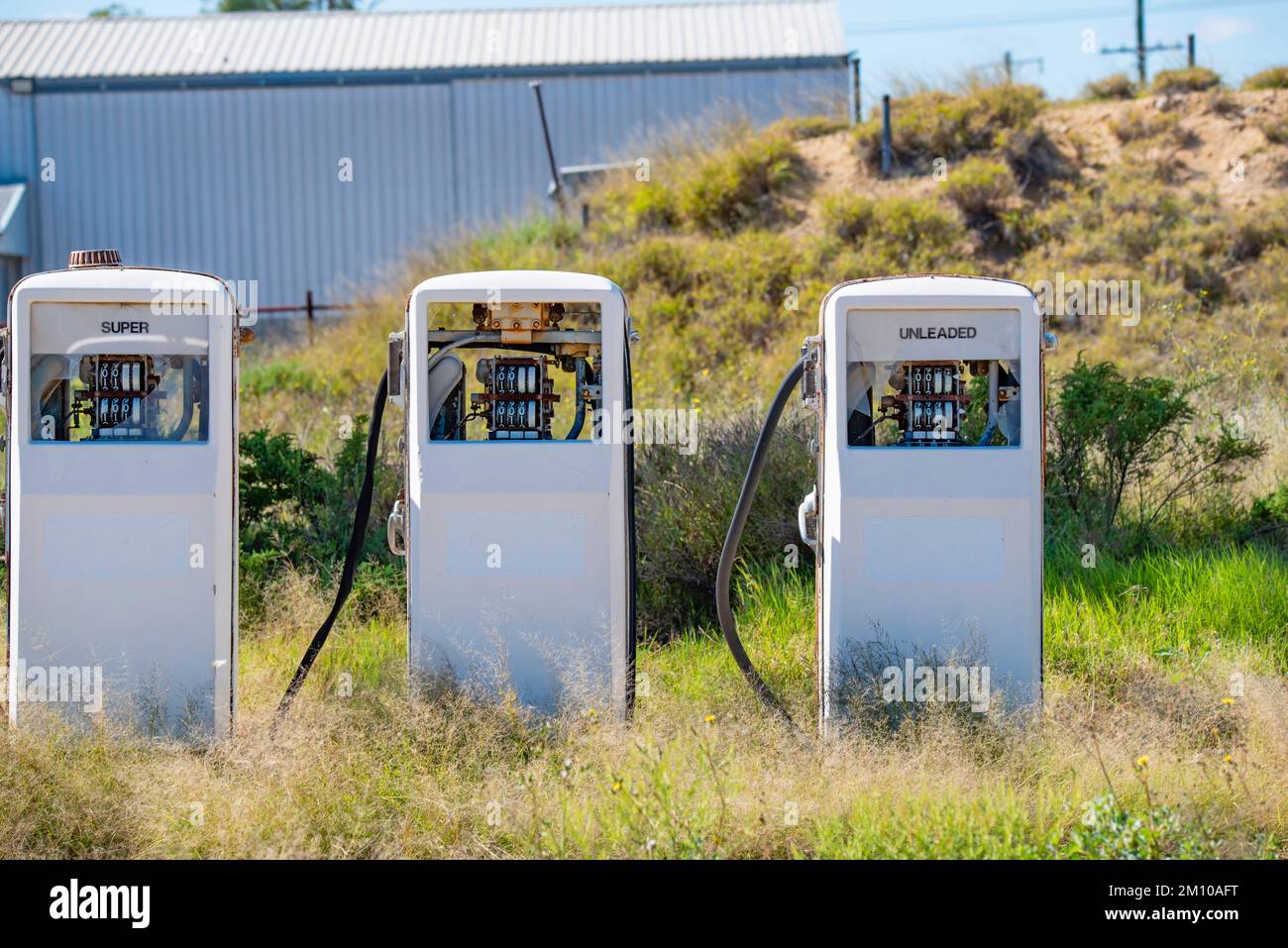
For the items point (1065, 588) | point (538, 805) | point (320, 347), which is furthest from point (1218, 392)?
point (320, 347)

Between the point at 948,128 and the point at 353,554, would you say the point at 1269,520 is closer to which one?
the point at 353,554

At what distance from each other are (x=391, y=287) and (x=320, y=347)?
1.44 metres

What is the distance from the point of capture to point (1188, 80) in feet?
60.9

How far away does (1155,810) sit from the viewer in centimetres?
446

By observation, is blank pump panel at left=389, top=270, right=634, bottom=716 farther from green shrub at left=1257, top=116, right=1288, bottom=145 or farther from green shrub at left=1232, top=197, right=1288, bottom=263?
green shrub at left=1257, top=116, right=1288, bottom=145

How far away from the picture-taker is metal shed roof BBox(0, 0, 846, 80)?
71.2ft

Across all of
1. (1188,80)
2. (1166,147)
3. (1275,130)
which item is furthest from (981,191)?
(1188,80)

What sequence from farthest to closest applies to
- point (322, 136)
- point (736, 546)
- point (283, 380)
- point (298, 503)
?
point (322, 136)
point (283, 380)
point (298, 503)
point (736, 546)

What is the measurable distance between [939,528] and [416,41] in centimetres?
1962

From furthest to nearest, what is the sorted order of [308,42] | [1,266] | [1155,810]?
[308,42] < [1,266] < [1155,810]

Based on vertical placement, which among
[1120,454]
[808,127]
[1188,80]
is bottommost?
[1120,454]

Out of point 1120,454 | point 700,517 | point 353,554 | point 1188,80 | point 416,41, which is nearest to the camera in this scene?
point 353,554

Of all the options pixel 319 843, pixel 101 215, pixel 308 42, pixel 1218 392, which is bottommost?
pixel 319 843

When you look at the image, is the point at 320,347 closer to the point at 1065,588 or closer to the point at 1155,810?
the point at 1065,588
